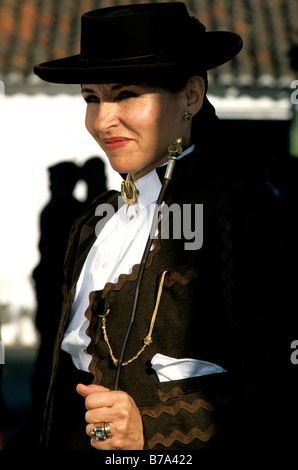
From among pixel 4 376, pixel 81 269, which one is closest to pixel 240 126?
pixel 4 376

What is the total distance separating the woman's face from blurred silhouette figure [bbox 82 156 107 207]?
12.5 ft

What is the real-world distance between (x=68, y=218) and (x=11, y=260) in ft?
17.3

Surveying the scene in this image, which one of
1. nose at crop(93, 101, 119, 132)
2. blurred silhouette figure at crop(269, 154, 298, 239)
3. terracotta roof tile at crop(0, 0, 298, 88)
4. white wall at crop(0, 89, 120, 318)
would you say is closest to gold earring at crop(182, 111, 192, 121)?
nose at crop(93, 101, 119, 132)

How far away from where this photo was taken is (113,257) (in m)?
2.12

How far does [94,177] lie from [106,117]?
4094mm

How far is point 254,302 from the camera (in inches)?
66.4

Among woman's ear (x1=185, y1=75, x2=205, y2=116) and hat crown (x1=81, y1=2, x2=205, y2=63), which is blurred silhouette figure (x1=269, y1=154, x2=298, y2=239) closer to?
woman's ear (x1=185, y1=75, x2=205, y2=116)

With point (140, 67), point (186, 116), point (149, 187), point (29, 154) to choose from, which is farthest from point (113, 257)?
point (29, 154)

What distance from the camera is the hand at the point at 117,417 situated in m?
1.68

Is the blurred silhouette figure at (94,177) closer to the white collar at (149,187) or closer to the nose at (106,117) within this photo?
the white collar at (149,187)

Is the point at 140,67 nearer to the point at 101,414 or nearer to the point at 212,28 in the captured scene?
the point at 101,414

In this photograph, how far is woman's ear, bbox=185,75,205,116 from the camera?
2011 mm

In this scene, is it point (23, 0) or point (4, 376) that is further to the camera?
point (23, 0)

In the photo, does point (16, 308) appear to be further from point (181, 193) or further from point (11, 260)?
point (181, 193)
